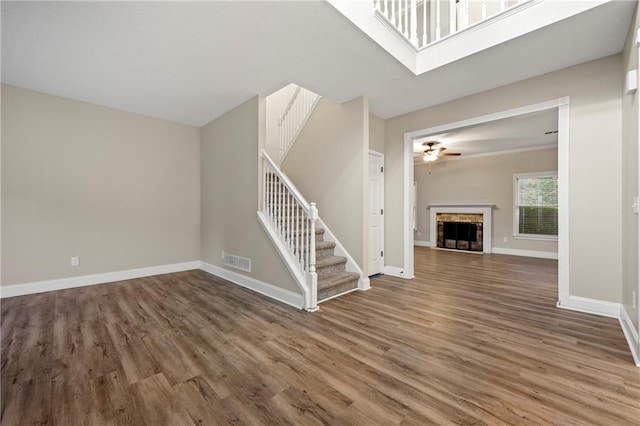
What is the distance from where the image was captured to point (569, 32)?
2.28m

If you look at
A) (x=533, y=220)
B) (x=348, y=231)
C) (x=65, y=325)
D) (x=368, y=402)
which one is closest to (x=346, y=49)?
(x=348, y=231)

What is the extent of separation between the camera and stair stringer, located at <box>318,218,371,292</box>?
140 inches

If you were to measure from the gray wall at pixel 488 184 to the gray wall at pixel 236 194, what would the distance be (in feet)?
19.8

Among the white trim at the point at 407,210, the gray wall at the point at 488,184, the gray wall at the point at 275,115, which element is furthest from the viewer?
the gray wall at the point at 488,184

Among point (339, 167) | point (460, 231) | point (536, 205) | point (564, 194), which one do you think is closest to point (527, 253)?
point (536, 205)

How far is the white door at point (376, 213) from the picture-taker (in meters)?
4.18

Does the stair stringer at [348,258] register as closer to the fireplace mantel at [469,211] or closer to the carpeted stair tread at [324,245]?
the carpeted stair tread at [324,245]

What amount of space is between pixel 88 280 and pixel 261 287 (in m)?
2.65

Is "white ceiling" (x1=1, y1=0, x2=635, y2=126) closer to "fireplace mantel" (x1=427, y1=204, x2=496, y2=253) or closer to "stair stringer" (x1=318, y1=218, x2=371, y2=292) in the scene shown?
"stair stringer" (x1=318, y1=218, x2=371, y2=292)

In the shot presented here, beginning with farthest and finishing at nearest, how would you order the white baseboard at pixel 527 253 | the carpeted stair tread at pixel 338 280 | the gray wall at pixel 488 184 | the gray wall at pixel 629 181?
the gray wall at pixel 488 184 < the white baseboard at pixel 527 253 < the carpeted stair tread at pixel 338 280 < the gray wall at pixel 629 181

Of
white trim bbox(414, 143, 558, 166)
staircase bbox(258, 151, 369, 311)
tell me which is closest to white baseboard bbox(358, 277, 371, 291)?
staircase bbox(258, 151, 369, 311)

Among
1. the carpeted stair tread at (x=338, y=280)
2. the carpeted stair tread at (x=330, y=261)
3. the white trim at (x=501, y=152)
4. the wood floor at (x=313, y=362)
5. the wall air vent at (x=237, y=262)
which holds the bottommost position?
the wood floor at (x=313, y=362)

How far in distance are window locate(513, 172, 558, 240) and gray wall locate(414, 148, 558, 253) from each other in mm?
123

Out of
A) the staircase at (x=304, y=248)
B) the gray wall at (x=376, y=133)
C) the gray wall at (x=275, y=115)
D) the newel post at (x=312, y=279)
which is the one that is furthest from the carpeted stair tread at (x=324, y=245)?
the gray wall at (x=275, y=115)
